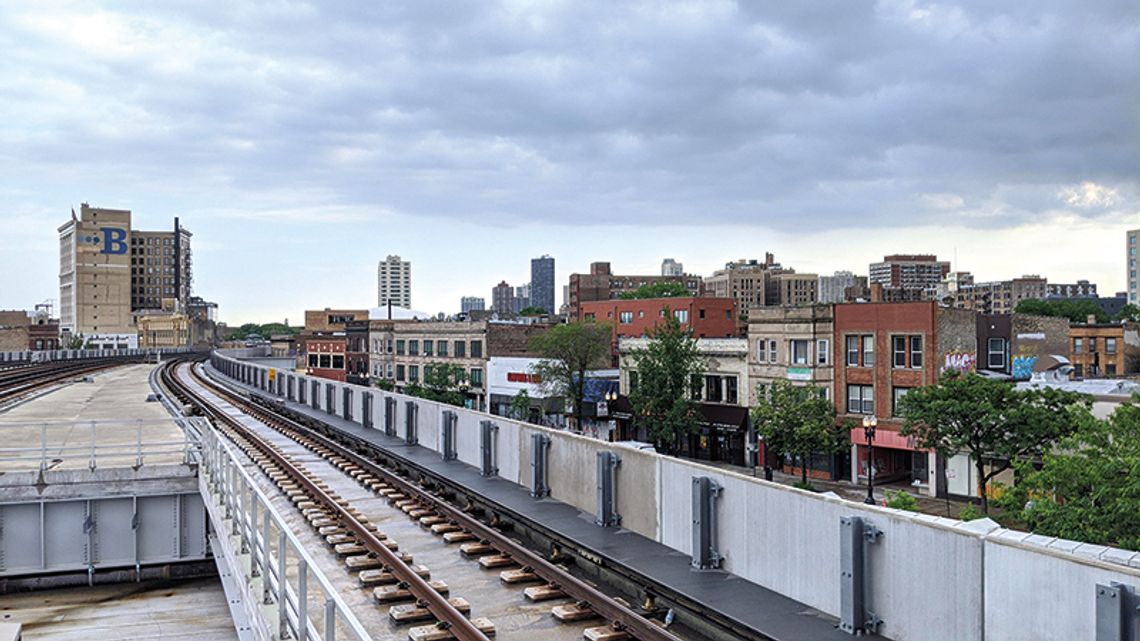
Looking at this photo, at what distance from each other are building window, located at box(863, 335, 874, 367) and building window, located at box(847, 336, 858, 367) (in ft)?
1.68

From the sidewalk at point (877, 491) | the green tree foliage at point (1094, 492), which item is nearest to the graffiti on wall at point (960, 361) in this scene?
the sidewalk at point (877, 491)

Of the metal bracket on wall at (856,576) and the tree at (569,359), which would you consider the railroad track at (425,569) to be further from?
the tree at (569,359)

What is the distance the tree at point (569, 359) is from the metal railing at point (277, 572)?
48253mm

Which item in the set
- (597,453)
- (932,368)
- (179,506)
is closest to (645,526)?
(597,453)

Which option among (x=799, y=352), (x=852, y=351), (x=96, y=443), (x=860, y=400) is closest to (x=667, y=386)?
(x=799, y=352)

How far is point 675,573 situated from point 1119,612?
209 inches

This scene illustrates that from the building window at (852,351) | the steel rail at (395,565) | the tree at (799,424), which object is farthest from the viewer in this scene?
the building window at (852,351)

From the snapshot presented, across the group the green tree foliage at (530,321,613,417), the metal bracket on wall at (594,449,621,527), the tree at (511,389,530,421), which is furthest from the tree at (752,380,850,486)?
the metal bracket on wall at (594,449,621,527)

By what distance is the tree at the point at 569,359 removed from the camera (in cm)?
6606

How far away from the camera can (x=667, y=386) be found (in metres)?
56.6

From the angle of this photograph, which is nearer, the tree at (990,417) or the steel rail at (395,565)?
the steel rail at (395,565)

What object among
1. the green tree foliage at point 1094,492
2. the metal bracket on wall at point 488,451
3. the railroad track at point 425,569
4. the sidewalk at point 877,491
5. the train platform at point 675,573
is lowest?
the sidewalk at point 877,491

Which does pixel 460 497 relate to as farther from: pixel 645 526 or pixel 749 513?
pixel 749 513

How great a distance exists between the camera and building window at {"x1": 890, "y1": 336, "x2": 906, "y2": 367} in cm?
4819
